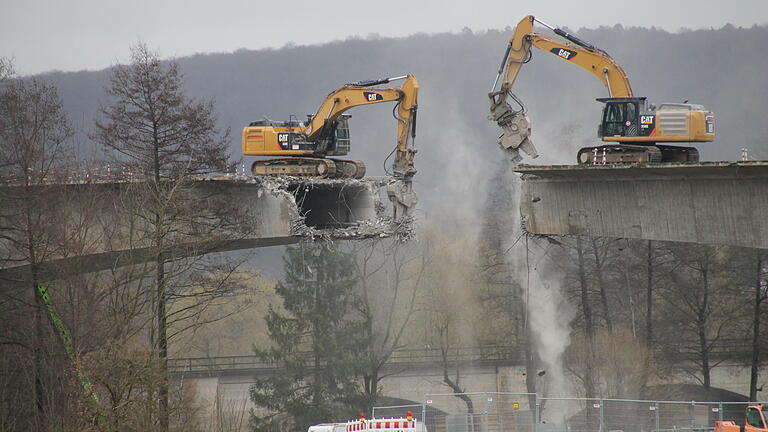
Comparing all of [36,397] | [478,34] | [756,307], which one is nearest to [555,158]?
[756,307]

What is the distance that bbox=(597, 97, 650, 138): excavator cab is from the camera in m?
33.9

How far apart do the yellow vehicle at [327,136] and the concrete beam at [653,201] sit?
8731mm

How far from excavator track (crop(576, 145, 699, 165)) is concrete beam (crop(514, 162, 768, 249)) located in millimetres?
2057

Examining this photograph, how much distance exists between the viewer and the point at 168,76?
36500mm

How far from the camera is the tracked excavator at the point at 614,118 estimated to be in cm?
3353

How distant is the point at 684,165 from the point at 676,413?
9.25 meters

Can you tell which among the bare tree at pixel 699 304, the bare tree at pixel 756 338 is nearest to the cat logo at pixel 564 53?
the bare tree at pixel 699 304

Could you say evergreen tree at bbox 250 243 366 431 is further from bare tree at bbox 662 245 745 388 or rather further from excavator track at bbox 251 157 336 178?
bare tree at bbox 662 245 745 388

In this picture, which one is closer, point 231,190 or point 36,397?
point 36,397

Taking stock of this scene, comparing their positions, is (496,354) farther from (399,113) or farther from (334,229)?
(399,113)

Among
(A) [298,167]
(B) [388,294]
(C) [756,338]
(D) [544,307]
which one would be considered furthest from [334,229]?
(C) [756,338]

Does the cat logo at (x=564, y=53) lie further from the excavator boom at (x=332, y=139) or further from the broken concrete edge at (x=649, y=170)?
the excavator boom at (x=332, y=139)

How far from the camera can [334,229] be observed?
39.8 m

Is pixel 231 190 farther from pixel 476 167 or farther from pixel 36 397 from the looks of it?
pixel 476 167
